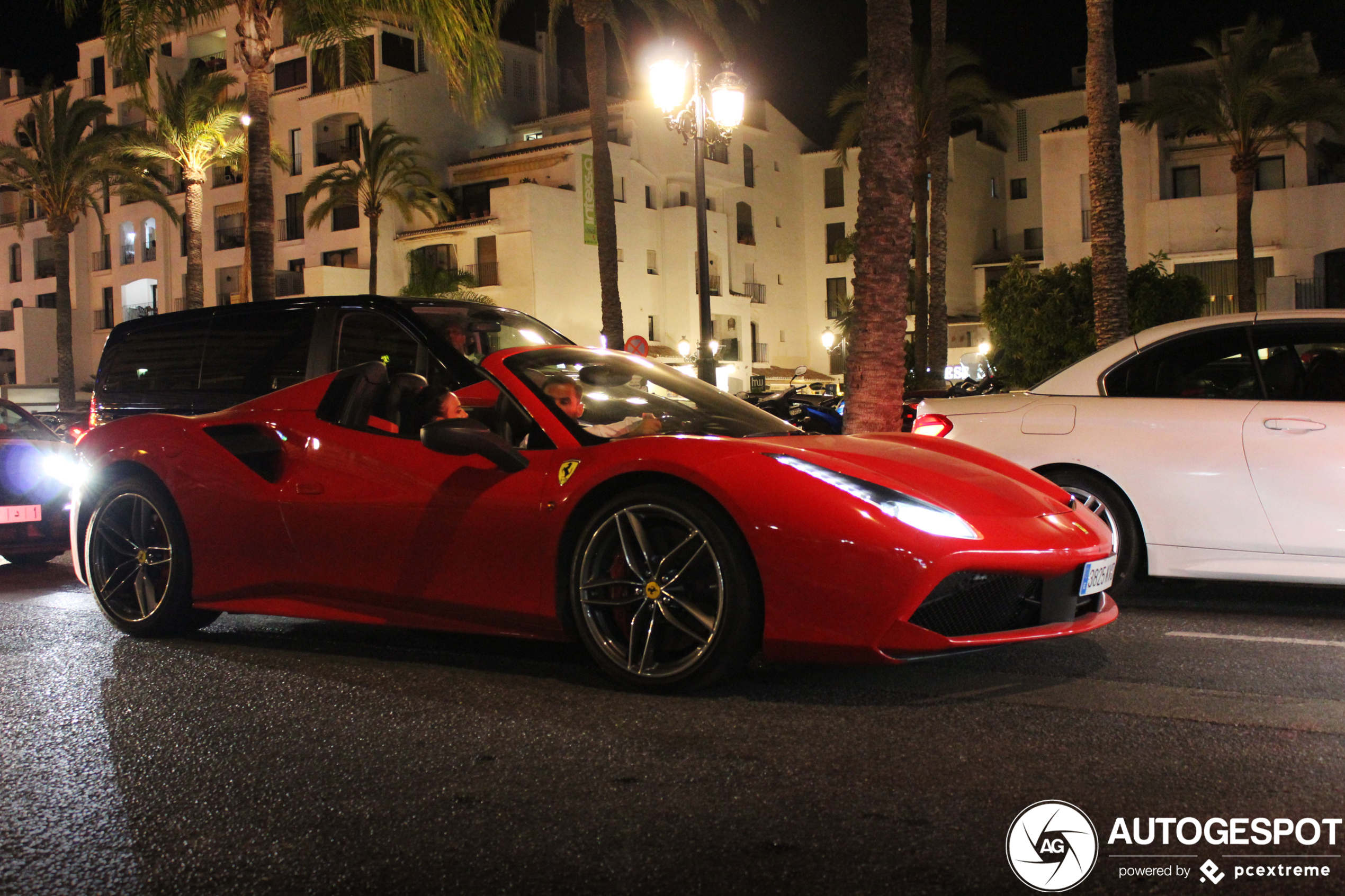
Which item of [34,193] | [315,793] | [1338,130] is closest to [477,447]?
[315,793]

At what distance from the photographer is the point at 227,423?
5.80m

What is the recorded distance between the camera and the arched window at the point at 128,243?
207ft

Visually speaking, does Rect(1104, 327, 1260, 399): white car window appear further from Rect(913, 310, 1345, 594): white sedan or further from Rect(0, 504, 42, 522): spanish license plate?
Rect(0, 504, 42, 522): spanish license plate

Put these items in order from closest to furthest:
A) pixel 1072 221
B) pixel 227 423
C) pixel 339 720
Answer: pixel 339 720 < pixel 227 423 < pixel 1072 221

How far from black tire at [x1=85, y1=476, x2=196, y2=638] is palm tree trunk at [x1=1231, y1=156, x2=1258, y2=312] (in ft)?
97.7

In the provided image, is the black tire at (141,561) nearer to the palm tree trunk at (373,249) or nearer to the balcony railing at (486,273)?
the balcony railing at (486,273)

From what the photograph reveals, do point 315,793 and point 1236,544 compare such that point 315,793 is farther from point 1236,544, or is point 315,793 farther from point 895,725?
point 1236,544

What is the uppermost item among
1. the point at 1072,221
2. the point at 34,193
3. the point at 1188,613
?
the point at 34,193

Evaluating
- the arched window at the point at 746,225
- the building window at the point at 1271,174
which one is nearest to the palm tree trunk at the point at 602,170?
the building window at the point at 1271,174

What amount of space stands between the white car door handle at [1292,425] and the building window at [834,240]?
2369 inches

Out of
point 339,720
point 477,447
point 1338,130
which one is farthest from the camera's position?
point 1338,130

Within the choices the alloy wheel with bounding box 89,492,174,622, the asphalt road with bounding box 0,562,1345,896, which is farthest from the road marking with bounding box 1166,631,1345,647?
the alloy wheel with bounding box 89,492,174,622

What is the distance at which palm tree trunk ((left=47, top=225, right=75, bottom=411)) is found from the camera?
4625 centimetres

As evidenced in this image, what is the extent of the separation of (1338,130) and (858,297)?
29034 millimetres
